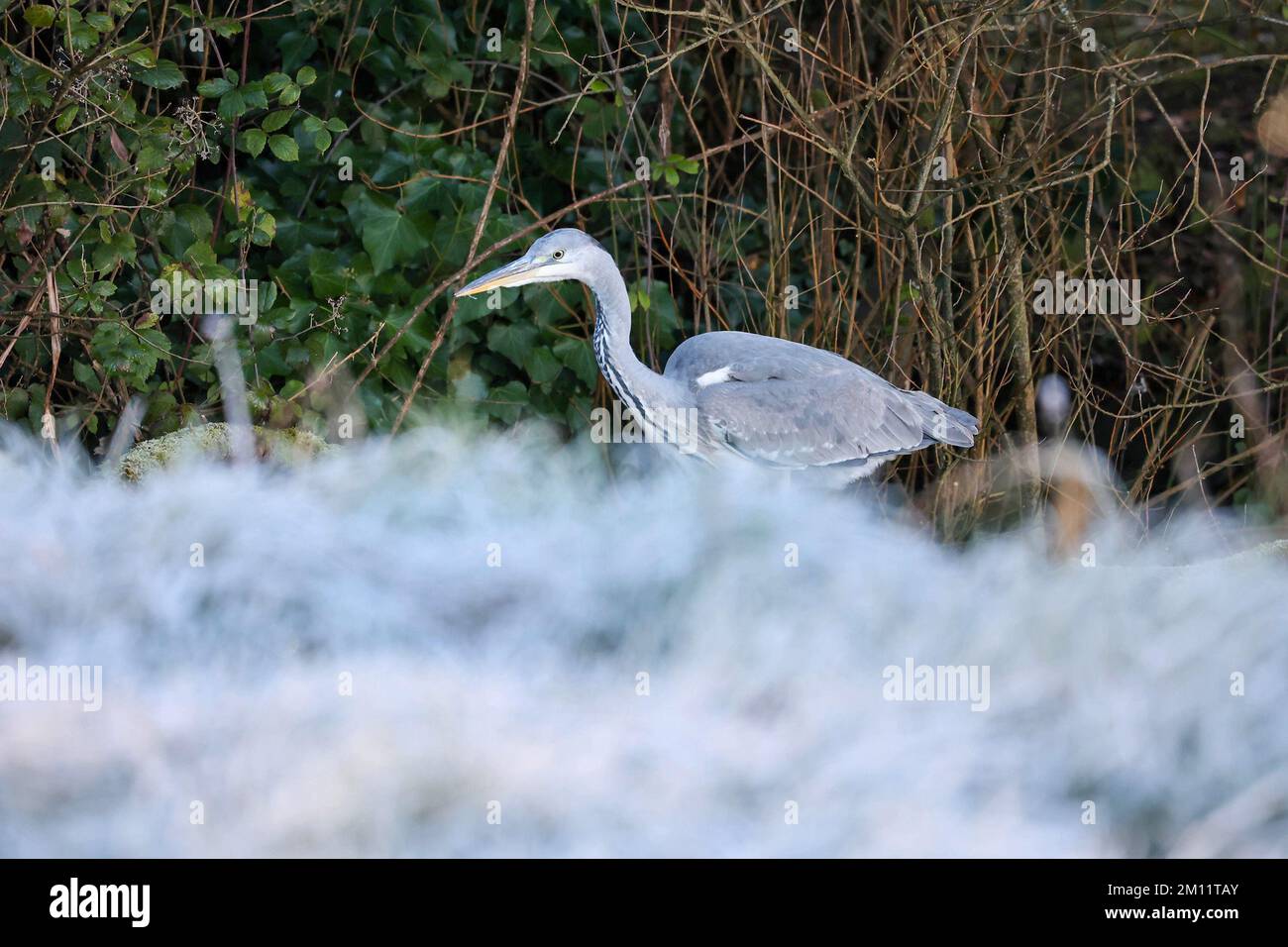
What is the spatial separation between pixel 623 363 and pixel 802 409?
0.55m

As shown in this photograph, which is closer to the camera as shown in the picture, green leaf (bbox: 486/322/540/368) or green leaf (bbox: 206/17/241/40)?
green leaf (bbox: 206/17/241/40)

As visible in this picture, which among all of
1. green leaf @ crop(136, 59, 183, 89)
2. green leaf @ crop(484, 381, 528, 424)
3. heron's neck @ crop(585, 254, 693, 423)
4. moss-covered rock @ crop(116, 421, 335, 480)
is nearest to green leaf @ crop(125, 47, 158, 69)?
green leaf @ crop(136, 59, 183, 89)

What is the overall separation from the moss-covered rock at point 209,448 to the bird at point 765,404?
31.7 inches

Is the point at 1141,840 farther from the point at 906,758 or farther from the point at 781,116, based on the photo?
the point at 781,116

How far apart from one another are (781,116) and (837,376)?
1285 mm

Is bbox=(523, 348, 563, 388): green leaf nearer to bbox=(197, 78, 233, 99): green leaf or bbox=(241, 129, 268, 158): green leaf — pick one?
bbox=(241, 129, 268, 158): green leaf

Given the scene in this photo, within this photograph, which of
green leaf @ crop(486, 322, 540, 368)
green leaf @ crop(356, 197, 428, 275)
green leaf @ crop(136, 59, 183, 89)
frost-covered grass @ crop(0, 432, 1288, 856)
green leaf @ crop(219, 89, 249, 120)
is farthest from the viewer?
green leaf @ crop(486, 322, 540, 368)

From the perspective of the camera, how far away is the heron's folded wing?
14.4 ft

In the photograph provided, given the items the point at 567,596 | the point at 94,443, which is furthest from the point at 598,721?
the point at 94,443

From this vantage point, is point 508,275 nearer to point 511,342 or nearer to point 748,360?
point 748,360

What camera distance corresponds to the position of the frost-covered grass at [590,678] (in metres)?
2.93

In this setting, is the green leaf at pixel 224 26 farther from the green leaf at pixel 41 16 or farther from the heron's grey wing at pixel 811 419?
the heron's grey wing at pixel 811 419

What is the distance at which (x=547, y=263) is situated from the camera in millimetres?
4141

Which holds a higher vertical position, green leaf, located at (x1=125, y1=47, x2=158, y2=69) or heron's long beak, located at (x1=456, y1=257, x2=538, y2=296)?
green leaf, located at (x1=125, y1=47, x2=158, y2=69)
